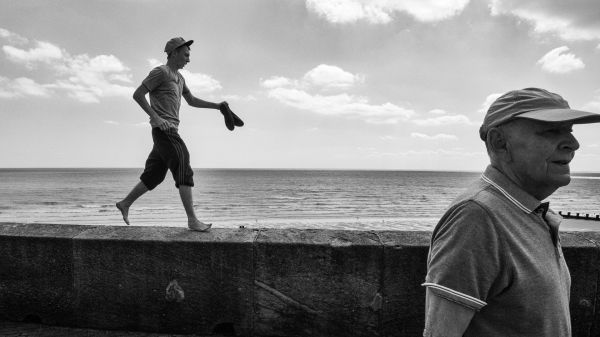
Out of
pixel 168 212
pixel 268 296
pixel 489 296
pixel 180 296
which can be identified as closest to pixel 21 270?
pixel 180 296

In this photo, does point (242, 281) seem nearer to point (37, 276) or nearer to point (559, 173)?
point (37, 276)

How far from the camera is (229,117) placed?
3.78 m

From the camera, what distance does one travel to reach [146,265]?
2729 mm

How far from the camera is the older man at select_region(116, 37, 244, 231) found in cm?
330

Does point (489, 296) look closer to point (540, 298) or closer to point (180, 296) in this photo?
point (540, 298)

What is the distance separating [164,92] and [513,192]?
10.1 ft

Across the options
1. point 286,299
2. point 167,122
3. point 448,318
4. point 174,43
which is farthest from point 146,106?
point 448,318

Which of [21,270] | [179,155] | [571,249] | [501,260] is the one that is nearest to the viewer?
[501,260]

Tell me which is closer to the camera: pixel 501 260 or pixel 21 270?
pixel 501 260

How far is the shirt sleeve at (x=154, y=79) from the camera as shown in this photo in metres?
3.29

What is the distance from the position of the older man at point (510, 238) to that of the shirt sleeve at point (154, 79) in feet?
9.52

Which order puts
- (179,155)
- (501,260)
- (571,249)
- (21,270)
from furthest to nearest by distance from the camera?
1. (179,155)
2. (21,270)
3. (571,249)
4. (501,260)

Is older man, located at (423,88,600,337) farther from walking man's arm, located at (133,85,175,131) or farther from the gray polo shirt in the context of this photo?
walking man's arm, located at (133,85,175,131)

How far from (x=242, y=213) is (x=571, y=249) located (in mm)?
27050
